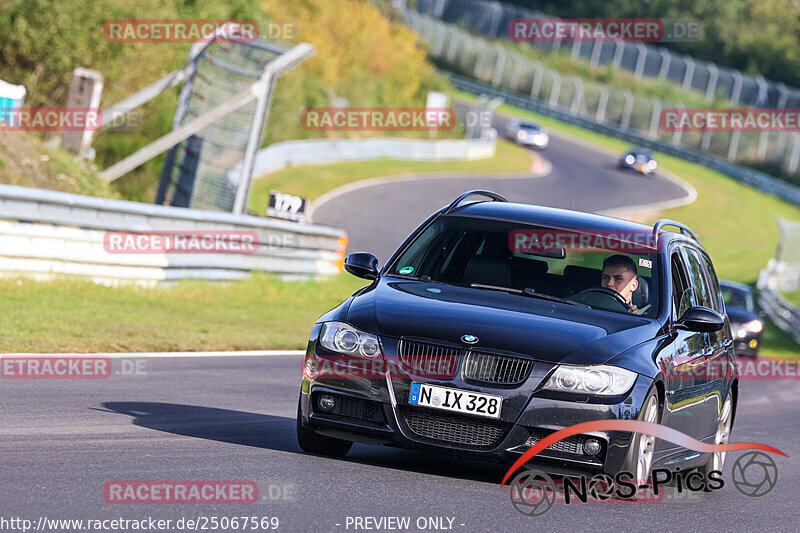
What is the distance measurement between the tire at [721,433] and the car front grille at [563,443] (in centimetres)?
255

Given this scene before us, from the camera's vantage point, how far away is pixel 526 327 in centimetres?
723

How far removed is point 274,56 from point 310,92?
89.4 ft

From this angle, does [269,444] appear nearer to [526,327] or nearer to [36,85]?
[526,327]

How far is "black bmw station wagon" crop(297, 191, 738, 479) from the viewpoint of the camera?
22.7 ft

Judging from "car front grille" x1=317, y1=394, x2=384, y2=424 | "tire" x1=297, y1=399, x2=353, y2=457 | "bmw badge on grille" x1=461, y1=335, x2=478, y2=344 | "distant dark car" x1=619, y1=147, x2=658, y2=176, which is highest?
"bmw badge on grille" x1=461, y1=335, x2=478, y2=344

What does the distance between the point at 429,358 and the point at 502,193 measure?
40953mm

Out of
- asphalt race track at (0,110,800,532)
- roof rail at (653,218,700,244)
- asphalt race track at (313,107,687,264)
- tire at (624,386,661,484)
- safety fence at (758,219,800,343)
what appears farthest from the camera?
asphalt race track at (313,107,687,264)

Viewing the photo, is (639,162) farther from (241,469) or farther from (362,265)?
(241,469)

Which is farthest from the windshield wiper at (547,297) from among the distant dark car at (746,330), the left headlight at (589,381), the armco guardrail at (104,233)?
the distant dark car at (746,330)

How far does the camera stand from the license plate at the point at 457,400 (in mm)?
6898

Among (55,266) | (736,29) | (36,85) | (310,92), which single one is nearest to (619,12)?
(736,29)

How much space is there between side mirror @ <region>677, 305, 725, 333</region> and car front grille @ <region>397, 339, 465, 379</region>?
172cm

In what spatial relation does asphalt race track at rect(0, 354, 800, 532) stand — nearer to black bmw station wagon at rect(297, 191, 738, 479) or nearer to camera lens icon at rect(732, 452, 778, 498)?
camera lens icon at rect(732, 452, 778, 498)

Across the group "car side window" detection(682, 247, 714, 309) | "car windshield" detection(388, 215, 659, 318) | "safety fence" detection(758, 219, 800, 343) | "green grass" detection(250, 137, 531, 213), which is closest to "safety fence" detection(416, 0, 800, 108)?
"green grass" detection(250, 137, 531, 213)
